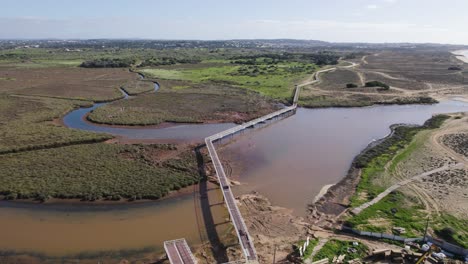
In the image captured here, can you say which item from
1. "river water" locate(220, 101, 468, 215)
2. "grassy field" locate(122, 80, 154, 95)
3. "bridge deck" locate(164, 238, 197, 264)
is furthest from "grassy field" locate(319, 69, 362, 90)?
"bridge deck" locate(164, 238, 197, 264)

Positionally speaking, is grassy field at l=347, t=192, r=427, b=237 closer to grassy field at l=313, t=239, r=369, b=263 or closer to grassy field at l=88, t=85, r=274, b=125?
grassy field at l=313, t=239, r=369, b=263

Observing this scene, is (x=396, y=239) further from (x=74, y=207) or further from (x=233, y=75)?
(x=233, y=75)

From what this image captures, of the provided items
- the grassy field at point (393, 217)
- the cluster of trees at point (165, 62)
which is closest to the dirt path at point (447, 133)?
the grassy field at point (393, 217)

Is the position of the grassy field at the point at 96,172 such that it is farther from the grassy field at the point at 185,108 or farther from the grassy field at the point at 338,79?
the grassy field at the point at 338,79

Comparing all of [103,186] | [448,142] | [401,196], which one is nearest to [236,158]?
[103,186]

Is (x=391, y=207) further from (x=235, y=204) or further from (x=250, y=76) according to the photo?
(x=250, y=76)

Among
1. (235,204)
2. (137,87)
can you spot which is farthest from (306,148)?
(137,87)
